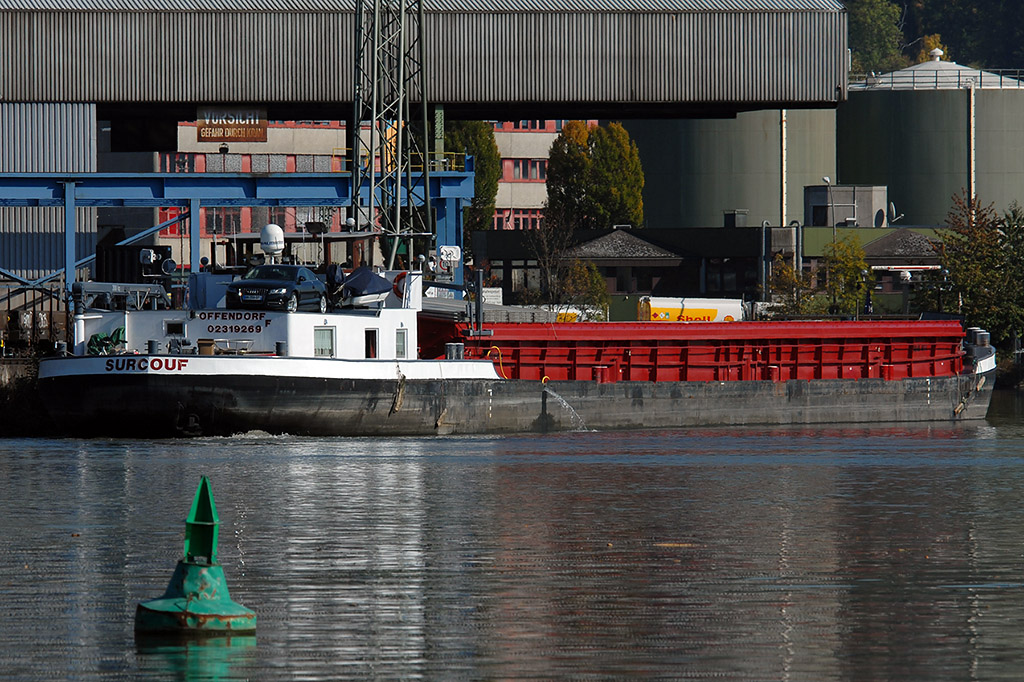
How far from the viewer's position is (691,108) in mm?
68688

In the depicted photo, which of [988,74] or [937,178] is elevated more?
[988,74]

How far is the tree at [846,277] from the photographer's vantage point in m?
88.3

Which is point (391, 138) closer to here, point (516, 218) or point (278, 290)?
point (278, 290)

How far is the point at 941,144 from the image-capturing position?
364 feet

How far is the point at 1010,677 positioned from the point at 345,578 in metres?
8.21

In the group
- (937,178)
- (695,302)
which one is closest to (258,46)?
(695,302)

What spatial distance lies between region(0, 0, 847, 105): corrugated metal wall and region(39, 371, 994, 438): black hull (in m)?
16.2

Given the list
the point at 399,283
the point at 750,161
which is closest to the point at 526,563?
the point at 399,283

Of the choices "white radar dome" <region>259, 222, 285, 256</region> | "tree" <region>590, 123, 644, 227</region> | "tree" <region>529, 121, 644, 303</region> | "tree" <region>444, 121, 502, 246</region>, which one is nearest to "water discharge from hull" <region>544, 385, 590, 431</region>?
"white radar dome" <region>259, 222, 285, 256</region>

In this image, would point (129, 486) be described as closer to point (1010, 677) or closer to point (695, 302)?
point (1010, 677)

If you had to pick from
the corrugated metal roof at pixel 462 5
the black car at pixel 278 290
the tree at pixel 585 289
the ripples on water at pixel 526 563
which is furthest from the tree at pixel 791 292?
the ripples on water at pixel 526 563

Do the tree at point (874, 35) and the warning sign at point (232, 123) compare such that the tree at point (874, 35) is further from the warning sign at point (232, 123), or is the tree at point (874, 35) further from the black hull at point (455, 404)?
the black hull at point (455, 404)

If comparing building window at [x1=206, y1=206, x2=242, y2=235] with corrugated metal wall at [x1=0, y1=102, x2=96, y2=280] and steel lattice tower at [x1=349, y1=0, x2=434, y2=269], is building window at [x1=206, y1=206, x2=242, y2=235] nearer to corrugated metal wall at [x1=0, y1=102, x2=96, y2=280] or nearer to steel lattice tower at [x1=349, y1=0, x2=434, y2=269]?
corrugated metal wall at [x1=0, y1=102, x2=96, y2=280]

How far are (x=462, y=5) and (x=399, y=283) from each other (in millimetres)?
22418
